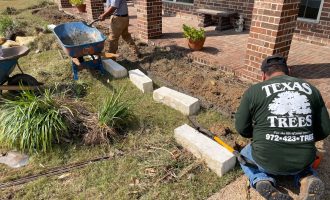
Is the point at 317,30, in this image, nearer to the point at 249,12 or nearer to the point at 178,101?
the point at 249,12

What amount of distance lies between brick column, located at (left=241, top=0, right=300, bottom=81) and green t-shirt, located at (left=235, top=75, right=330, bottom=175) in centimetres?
223

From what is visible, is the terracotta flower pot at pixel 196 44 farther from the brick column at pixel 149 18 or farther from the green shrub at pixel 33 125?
the green shrub at pixel 33 125

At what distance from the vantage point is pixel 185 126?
4.01 m

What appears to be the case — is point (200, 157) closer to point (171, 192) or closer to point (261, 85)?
point (171, 192)

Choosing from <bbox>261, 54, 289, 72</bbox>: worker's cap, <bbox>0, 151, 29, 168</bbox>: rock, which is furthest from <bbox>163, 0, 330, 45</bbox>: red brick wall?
<bbox>0, 151, 29, 168</bbox>: rock

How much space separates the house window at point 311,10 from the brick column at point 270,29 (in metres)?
2.41

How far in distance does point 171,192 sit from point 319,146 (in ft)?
6.65

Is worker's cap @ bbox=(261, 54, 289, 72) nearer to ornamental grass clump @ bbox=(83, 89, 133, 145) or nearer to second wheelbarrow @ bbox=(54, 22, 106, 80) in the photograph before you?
ornamental grass clump @ bbox=(83, 89, 133, 145)

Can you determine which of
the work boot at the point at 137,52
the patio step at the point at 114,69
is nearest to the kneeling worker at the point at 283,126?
Result: the patio step at the point at 114,69

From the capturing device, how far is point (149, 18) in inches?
294

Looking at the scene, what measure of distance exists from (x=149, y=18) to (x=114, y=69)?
2.19 meters

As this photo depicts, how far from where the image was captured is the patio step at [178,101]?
14.7 ft

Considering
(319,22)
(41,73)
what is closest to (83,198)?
(41,73)

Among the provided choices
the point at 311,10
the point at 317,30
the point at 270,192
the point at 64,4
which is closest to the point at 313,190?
the point at 270,192
